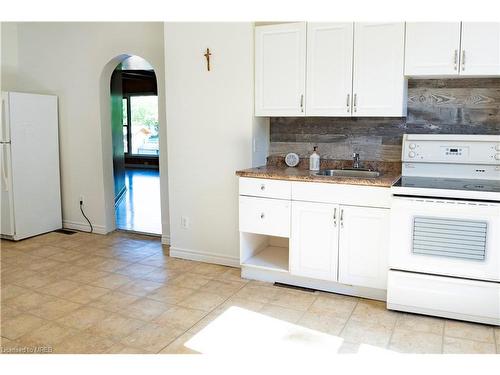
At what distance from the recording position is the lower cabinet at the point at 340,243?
310 cm

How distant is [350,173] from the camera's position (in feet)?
12.0

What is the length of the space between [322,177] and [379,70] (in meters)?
0.87

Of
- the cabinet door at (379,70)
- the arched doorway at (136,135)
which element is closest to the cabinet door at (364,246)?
the cabinet door at (379,70)

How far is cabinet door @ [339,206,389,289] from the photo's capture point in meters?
Result: 3.08

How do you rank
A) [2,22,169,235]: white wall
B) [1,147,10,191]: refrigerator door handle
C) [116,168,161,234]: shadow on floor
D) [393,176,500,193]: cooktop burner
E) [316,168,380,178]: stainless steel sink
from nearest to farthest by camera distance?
[393,176,500,193]: cooktop burner
[316,168,380,178]: stainless steel sink
[1,147,10,191]: refrigerator door handle
[2,22,169,235]: white wall
[116,168,161,234]: shadow on floor

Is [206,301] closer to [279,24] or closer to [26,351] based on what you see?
[26,351]

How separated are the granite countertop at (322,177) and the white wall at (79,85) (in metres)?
1.39

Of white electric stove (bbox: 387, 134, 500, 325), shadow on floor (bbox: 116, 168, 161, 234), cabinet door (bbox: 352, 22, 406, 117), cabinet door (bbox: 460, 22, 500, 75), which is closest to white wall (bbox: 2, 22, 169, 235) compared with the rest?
shadow on floor (bbox: 116, 168, 161, 234)

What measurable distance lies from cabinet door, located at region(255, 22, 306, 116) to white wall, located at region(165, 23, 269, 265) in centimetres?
11

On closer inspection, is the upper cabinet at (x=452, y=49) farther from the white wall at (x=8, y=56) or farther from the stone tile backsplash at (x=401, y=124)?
the white wall at (x=8, y=56)

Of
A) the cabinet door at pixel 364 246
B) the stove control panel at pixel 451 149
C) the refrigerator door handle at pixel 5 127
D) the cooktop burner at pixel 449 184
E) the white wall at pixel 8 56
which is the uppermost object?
the white wall at pixel 8 56

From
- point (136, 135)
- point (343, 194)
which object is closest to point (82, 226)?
point (343, 194)

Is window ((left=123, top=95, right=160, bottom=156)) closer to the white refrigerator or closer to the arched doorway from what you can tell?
the arched doorway

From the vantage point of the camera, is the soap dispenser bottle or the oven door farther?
the soap dispenser bottle
